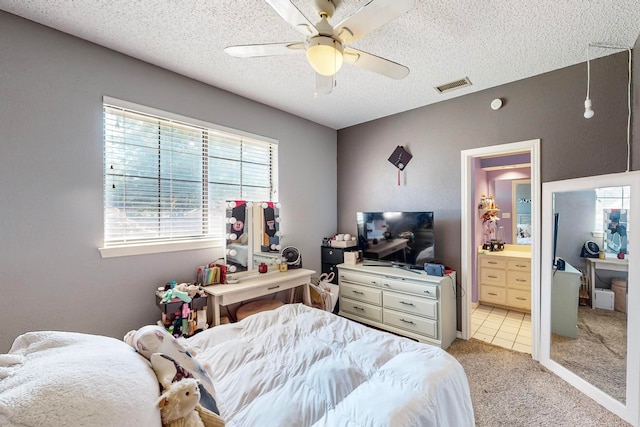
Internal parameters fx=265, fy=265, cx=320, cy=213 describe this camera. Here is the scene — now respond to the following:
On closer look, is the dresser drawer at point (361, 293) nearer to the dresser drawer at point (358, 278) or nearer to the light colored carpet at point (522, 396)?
the dresser drawer at point (358, 278)

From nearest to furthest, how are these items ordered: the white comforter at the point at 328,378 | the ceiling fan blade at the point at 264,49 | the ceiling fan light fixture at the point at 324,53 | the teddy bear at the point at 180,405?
the teddy bear at the point at 180,405 → the white comforter at the point at 328,378 → the ceiling fan light fixture at the point at 324,53 → the ceiling fan blade at the point at 264,49

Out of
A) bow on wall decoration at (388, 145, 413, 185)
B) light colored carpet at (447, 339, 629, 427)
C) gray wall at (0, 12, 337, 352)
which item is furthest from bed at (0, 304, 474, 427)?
bow on wall decoration at (388, 145, 413, 185)

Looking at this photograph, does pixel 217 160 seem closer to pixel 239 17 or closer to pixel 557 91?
pixel 239 17

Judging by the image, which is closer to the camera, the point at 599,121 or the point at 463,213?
the point at 599,121

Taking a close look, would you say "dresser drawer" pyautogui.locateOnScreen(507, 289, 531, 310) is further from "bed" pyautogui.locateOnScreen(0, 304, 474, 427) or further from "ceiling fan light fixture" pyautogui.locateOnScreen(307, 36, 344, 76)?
"ceiling fan light fixture" pyautogui.locateOnScreen(307, 36, 344, 76)

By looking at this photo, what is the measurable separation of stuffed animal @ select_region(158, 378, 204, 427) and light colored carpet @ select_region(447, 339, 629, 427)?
1.87 metres

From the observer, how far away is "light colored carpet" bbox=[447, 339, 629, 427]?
5.90 ft

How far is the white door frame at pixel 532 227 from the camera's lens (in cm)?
252

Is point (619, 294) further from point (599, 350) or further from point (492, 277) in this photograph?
point (492, 277)

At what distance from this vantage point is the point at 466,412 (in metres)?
1.34

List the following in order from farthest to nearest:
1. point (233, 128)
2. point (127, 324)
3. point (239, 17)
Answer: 1. point (233, 128)
2. point (127, 324)
3. point (239, 17)

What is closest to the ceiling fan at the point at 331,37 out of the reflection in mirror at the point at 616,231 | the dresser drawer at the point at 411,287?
the reflection in mirror at the point at 616,231

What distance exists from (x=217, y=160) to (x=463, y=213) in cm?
275

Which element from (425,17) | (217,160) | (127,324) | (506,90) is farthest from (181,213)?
(506,90)
